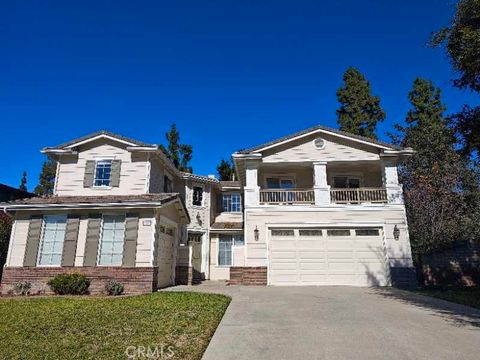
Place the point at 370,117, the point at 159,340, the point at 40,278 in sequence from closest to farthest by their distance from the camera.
→ the point at 159,340 < the point at 40,278 < the point at 370,117

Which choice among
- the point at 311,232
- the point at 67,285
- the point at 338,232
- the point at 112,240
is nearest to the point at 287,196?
the point at 311,232

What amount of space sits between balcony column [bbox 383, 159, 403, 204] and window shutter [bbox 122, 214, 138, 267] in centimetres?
1167

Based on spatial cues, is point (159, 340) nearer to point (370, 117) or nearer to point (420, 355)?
point (420, 355)

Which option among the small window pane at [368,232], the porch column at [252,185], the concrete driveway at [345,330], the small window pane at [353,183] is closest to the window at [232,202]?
the porch column at [252,185]

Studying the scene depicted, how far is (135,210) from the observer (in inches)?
534

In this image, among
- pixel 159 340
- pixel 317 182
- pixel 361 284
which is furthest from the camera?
pixel 317 182

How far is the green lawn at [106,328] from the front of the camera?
5.22m

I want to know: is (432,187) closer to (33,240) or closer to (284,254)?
(284,254)

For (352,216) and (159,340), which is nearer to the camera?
(159,340)

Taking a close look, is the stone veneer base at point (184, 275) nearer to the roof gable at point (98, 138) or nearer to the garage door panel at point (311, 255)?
the garage door panel at point (311, 255)

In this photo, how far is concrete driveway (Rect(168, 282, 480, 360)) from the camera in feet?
16.8

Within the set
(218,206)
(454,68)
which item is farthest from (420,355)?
(218,206)

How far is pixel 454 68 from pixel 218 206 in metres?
15.3

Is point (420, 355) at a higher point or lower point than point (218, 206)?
lower
